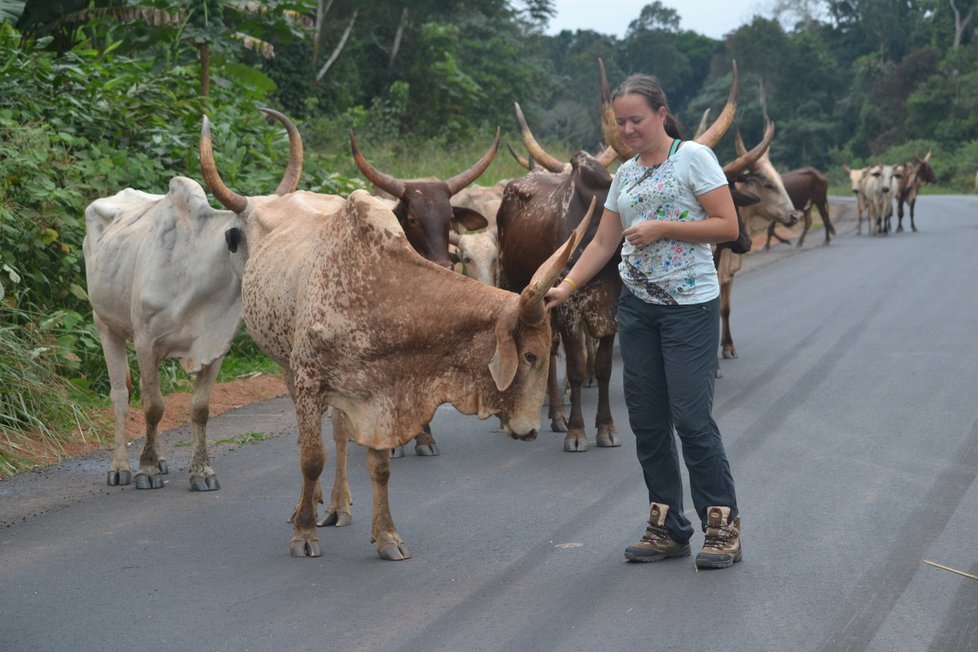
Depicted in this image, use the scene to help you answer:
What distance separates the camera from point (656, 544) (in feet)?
18.4

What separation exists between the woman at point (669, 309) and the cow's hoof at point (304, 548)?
1424mm

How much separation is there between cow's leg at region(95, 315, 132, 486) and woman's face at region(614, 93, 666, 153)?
12.3ft

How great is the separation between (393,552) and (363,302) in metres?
1.13

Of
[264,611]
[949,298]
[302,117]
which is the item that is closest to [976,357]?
[949,298]

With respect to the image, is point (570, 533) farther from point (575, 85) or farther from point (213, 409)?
point (575, 85)

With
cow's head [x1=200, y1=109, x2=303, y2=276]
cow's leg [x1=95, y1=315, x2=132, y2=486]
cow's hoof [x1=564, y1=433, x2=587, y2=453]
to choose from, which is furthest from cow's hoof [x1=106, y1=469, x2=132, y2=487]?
cow's hoof [x1=564, y1=433, x2=587, y2=453]

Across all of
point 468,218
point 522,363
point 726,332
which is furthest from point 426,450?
point 726,332

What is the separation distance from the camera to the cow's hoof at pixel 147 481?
728 centimetres

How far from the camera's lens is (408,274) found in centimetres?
568

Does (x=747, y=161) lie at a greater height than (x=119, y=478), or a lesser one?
greater

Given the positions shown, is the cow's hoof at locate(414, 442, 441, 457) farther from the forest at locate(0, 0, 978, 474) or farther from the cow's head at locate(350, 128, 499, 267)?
the forest at locate(0, 0, 978, 474)

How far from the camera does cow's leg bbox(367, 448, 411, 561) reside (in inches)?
225

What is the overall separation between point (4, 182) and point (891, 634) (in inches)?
310

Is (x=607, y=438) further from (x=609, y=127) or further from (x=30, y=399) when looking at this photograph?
(x=30, y=399)
